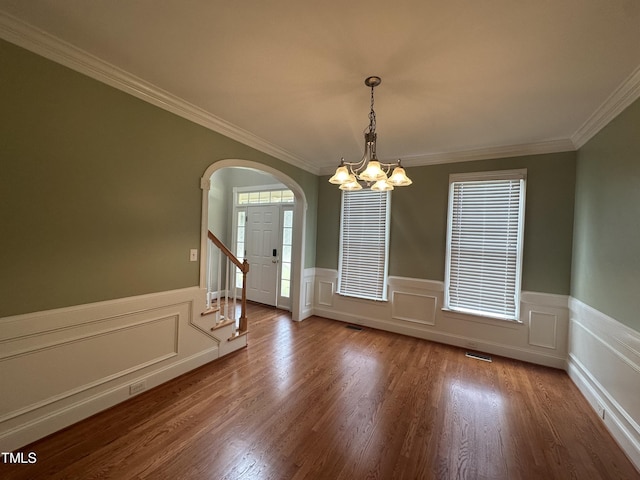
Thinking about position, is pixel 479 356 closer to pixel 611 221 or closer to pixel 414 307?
pixel 414 307

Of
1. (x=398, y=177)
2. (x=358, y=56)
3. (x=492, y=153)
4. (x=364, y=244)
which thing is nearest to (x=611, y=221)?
(x=492, y=153)

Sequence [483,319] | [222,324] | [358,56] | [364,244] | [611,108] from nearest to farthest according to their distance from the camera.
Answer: [358,56] < [611,108] < [222,324] < [483,319] < [364,244]

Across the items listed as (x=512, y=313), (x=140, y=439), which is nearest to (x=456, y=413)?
(x=512, y=313)

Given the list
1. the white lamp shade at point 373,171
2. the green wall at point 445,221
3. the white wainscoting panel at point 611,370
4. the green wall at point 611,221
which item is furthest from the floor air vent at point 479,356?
the white lamp shade at point 373,171

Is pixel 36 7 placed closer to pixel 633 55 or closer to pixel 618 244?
pixel 633 55

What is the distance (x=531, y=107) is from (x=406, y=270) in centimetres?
245

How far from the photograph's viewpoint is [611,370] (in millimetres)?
2150

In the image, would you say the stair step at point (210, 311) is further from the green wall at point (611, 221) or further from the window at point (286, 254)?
the green wall at point (611, 221)

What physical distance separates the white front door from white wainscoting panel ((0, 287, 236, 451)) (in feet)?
8.63

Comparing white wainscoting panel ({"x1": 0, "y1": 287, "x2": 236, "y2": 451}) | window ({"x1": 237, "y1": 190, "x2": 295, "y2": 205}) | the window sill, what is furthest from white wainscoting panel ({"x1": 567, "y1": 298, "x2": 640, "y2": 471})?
window ({"x1": 237, "y1": 190, "x2": 295, "y2": 205})

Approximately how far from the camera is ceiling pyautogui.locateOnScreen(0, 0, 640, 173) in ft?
4.77

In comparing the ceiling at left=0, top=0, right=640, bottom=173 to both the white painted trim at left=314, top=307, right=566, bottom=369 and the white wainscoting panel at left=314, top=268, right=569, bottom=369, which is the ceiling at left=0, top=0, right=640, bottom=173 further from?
the white painted trim at left=314, top=307, right=566, bottom=369

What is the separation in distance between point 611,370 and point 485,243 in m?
1.73

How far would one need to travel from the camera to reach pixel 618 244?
84.3 inches
